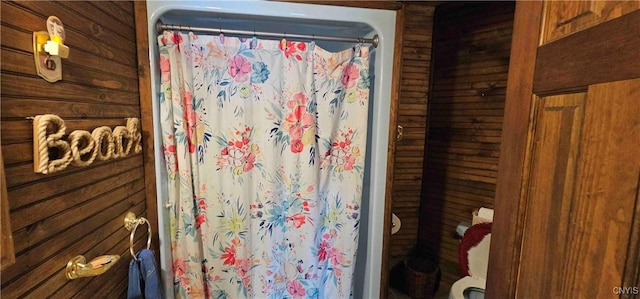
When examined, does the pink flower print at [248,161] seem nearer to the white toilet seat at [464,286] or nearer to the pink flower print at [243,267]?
the pink flower print at [243,267]

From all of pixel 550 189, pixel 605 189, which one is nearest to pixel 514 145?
pixel 550 189

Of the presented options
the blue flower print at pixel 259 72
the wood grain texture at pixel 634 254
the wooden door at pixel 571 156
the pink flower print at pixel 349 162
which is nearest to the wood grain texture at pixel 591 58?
the wooden door at pixel 571 156

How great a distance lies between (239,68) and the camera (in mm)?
1278

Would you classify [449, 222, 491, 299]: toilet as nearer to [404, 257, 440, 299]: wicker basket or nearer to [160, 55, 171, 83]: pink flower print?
[404, 257, 440, 299]: wicker basket

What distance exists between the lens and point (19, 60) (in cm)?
63

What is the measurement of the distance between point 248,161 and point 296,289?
0.77 meters

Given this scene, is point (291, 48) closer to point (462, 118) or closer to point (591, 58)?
point (591, 58)

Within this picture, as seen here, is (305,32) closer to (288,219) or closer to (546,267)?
(288,219)

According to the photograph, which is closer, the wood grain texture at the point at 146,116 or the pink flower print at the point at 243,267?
the wood grain texture at the point at 146,116

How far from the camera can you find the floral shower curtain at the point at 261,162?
4.13ft

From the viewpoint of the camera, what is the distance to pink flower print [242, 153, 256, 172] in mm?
1338

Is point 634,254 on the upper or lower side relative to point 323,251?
upper

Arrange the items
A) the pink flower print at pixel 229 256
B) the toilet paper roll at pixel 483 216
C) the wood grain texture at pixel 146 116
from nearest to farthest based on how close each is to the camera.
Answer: the wood grain texture at pixel 146 116 < the pink flower print at pixel 229 256 < the toilet paper roll at pixel 483 216

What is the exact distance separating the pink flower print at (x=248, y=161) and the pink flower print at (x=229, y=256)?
416mm
